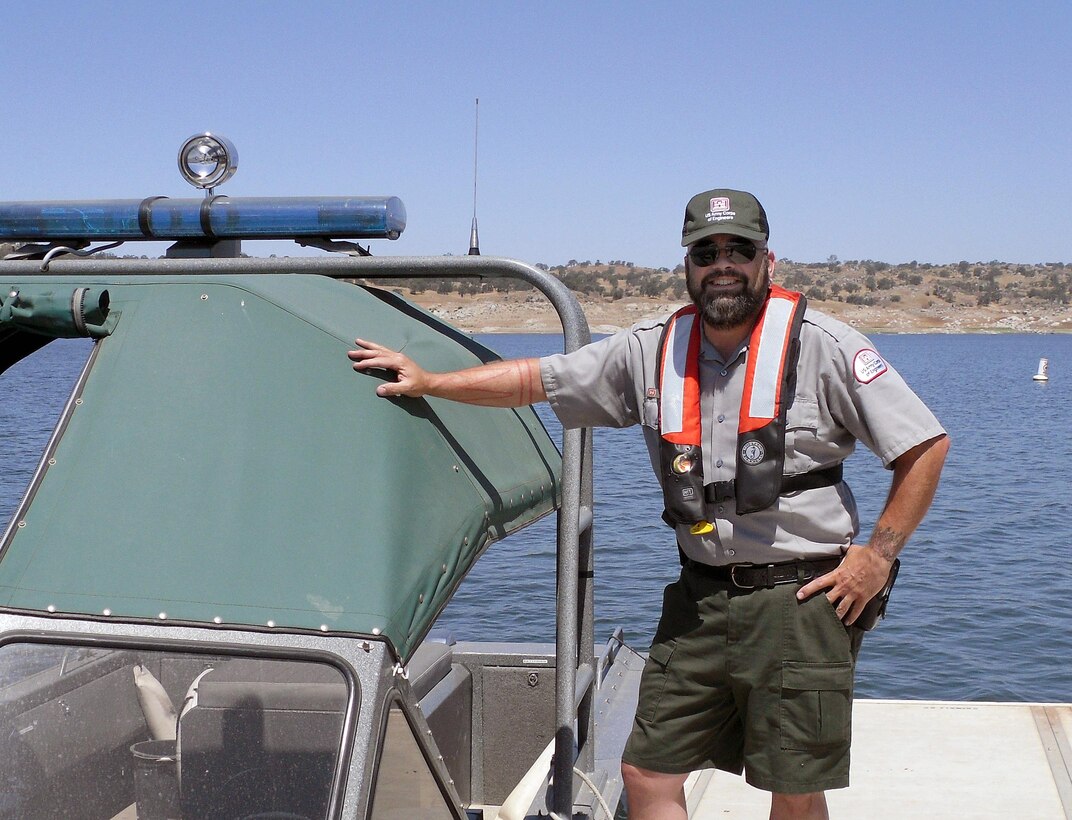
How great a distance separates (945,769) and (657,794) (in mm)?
1957

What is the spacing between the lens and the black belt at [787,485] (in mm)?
2793

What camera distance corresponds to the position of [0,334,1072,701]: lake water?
1098 cm

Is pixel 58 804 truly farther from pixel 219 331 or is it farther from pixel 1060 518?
pixel 1060 518

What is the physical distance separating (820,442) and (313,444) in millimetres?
1189

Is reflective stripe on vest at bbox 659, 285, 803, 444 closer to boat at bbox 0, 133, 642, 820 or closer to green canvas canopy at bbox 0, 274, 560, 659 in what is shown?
boat at bbox 0, 133, 642, 820

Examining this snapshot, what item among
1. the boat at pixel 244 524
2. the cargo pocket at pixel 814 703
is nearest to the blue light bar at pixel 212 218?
the boat at pixel 244 524

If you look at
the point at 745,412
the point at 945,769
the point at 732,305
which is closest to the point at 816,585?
the point at 745,412

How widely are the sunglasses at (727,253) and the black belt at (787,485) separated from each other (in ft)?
1.63

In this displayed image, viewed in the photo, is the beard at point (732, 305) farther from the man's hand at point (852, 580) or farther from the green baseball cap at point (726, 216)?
the man's hand at point (852, 580)

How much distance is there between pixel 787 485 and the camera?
2.79 metres

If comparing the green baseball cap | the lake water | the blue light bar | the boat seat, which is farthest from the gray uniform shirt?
the lake water

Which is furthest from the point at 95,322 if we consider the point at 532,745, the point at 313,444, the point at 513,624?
the point at 513,624

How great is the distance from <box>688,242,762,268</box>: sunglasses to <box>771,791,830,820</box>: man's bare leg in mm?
1248

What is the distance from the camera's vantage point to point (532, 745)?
4.61 m
